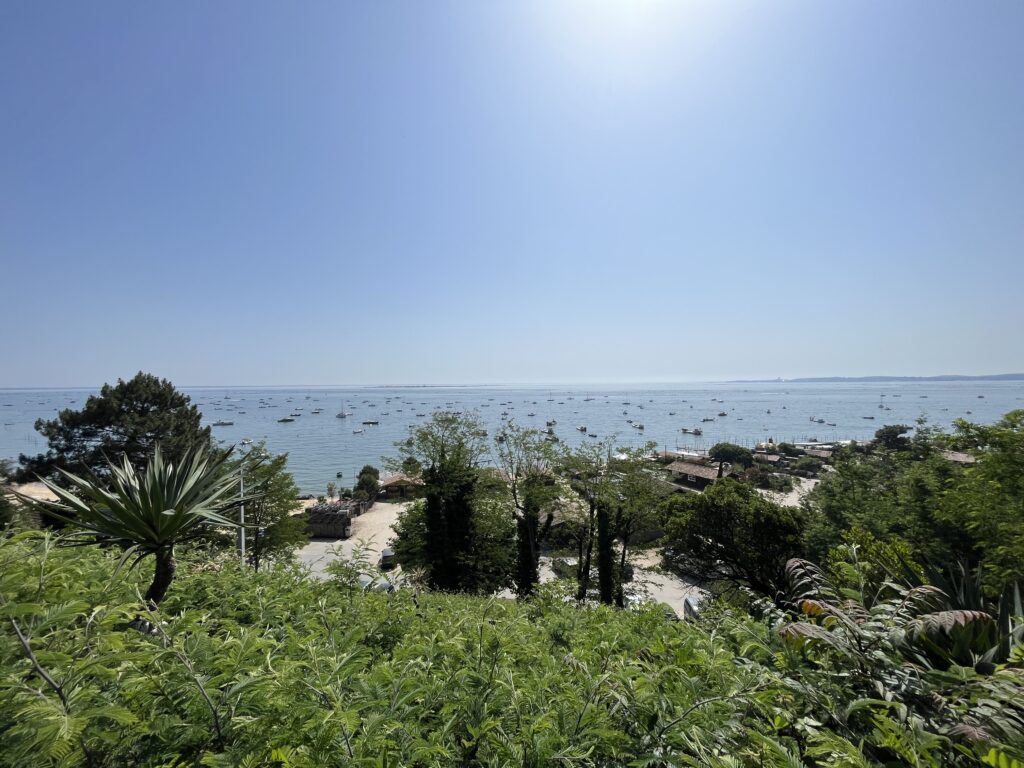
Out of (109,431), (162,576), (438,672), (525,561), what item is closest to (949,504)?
(525,561)

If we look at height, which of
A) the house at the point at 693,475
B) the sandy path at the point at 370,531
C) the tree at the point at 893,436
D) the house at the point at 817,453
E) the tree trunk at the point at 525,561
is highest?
the tree trunk at the point at 525,561

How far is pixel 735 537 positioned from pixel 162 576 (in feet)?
60.8

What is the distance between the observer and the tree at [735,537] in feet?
52.7

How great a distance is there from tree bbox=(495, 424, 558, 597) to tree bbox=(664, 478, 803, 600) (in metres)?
5.97

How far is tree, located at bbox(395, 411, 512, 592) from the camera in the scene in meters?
16.6

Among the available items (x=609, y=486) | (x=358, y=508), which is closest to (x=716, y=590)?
(x=609, y=486)

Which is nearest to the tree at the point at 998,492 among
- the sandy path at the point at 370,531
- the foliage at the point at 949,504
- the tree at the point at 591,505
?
the foliage at the point at 949,504

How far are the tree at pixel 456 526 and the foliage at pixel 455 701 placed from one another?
46.8 ft

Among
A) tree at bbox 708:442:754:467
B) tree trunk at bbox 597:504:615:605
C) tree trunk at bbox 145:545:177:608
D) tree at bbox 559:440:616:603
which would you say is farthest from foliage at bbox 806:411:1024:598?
tree at bbox 708:442:754:467

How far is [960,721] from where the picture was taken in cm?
178

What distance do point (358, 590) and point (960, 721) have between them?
14.9 ft

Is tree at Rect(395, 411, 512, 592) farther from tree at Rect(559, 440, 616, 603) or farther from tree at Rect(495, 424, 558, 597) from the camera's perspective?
tree at Rect(559, 440, 616, 603)

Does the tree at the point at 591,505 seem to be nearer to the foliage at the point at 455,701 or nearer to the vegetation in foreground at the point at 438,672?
the vegetation in foreground at the point at 438,672

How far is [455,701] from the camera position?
1953 mm
